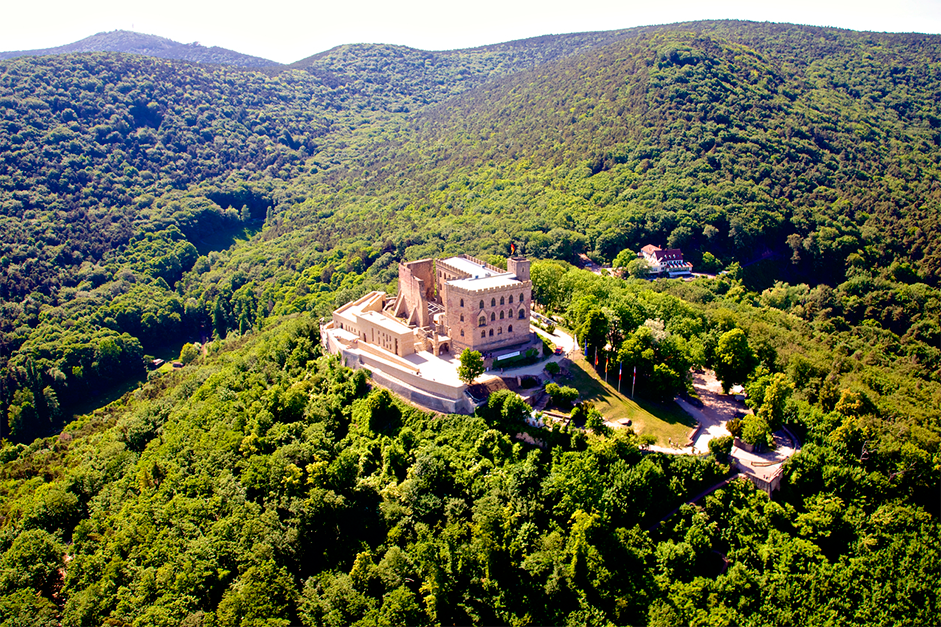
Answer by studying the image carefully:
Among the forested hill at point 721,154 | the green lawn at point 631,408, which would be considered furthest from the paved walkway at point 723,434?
the forested hill at point 721,154

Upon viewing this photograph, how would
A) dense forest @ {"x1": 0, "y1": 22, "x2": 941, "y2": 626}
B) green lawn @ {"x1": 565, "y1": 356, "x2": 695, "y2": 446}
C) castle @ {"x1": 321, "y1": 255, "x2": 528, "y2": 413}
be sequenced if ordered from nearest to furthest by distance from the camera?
dense forest @ {"x1": 0, "y1": 22, "x2": 941, "y2": 626} → green lawn @ {"x1": 565, "y1": 356, "x2": 695, "y2": 446} → castle @ {"x1": 321, "y1": 255, "x2": 528, "y2": 413}

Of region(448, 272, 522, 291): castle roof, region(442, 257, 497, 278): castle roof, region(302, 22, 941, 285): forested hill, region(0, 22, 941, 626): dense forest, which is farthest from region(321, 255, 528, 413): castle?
region(302, 22, 941, 285): forested hill

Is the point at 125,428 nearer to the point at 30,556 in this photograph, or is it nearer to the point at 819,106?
the point at 30,556

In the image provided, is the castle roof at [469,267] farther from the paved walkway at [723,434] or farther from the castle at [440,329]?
the paved walkway at [723,434]

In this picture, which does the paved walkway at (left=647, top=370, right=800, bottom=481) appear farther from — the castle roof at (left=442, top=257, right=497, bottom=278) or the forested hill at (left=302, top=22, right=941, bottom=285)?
the forested hill at (left=302, top=22, right=941, bottom=285)


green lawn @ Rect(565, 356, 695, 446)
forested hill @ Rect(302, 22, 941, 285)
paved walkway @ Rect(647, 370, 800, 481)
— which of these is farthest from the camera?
forested hill @ Rect(302, 22, 941, 285)

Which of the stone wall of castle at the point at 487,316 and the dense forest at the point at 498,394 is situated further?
the stone wall of castle at the point at 487,316

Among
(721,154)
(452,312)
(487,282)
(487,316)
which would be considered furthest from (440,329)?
(721,154)
